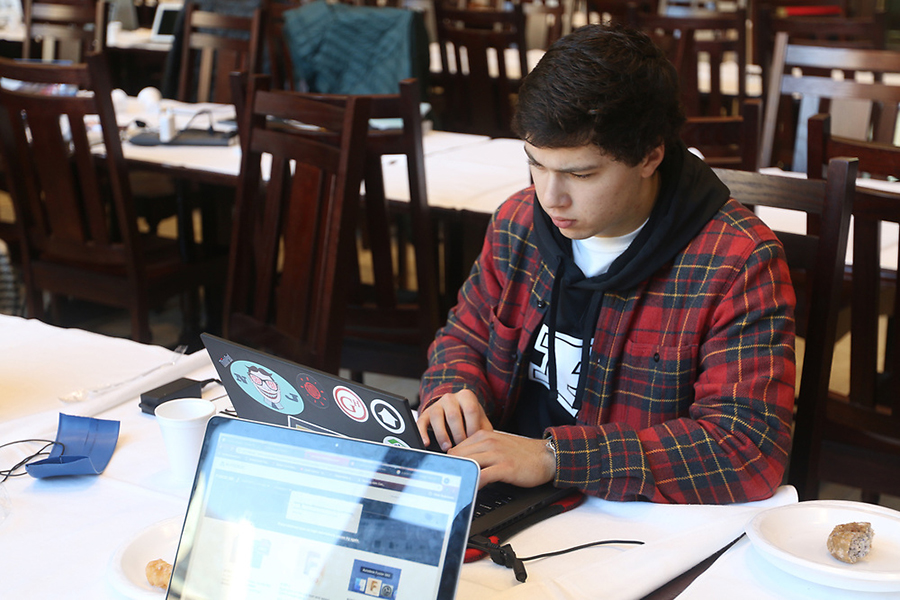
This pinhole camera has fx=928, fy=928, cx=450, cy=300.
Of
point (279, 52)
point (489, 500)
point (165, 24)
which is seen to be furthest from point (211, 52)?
point (489, 500)

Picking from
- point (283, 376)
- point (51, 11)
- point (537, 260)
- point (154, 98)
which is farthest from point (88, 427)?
point (51, 11)

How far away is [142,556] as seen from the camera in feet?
2.81

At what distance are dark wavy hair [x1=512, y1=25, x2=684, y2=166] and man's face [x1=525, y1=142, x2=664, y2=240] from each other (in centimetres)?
1

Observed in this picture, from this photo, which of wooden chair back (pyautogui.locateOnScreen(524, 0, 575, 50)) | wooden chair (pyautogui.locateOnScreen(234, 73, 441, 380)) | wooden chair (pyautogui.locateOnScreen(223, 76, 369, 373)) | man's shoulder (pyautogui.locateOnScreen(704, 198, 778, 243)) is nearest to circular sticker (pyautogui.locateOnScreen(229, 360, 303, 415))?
man's shoulder (pyautogui.locateOnScreen(704, 198, 778, 243))

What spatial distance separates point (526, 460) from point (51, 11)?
3.43 meters

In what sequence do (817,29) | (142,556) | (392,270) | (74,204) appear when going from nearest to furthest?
(142,556) < (392,270) < (74,204) < (817,29)

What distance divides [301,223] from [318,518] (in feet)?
3.65

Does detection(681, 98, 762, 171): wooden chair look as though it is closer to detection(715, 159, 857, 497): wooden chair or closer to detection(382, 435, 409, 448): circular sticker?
detection(715, 159, 857, 497): wooden chair

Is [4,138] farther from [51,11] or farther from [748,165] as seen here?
[748,165]

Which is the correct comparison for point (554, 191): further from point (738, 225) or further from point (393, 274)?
point (393, 274)

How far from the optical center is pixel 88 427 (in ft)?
3.65

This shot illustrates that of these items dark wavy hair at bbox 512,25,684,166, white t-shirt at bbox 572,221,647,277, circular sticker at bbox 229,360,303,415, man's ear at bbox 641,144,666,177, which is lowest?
circular sticker at bbox 229,360,303,415

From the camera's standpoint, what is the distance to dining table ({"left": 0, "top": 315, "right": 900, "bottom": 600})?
83 centimetres

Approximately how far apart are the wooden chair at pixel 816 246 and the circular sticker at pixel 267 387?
781 millimetres
